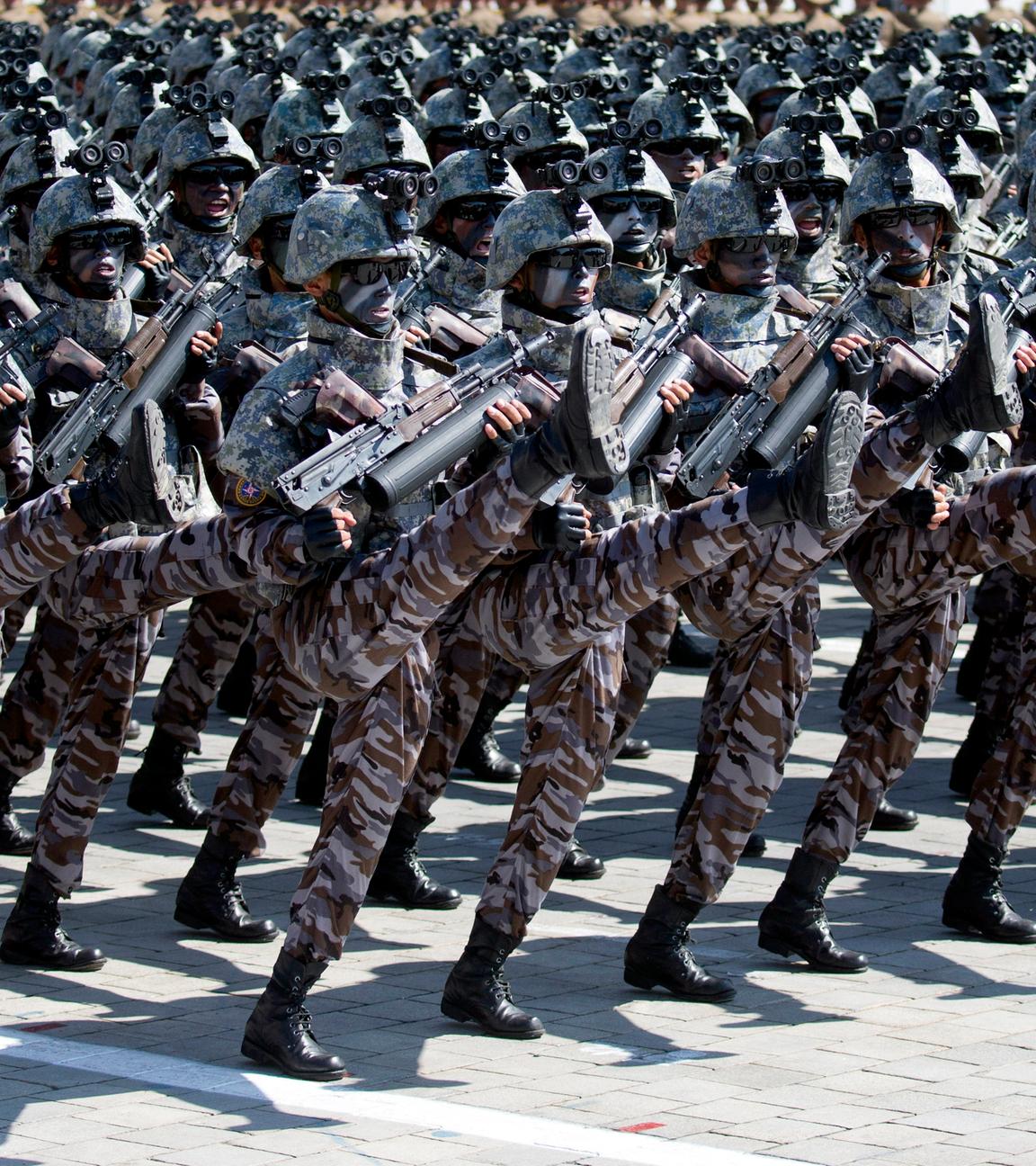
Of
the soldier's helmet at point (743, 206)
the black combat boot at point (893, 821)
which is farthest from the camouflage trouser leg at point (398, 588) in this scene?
the black combat boot at point (893, 821)

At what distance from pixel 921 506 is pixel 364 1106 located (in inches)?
104

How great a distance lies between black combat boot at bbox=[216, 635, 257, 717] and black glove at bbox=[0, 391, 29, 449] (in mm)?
3299

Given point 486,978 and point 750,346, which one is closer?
point 486,978

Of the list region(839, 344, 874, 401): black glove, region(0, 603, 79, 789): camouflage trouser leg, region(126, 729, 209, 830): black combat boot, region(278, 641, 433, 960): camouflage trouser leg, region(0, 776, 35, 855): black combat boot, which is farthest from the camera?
region(126, 729, 209, 830): black combat boot

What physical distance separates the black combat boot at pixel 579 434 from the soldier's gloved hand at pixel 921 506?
60.8 inches

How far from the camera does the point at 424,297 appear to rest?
396 inches

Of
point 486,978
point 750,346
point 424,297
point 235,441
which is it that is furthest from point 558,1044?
point 424,297

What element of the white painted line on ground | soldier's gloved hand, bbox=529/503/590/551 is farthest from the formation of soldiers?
the white painted line on ground

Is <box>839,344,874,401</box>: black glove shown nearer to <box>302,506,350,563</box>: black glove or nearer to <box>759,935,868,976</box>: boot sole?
<box>759,935,868,976</box>: boot sole

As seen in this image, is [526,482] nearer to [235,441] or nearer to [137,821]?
[235,441]

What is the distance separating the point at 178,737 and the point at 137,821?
0.44m

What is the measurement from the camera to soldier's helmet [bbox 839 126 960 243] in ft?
27.9

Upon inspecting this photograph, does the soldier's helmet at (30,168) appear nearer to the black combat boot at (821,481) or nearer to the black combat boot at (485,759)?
the black combat boot at (485,759)

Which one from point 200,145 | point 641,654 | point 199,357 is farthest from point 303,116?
point 641,654
